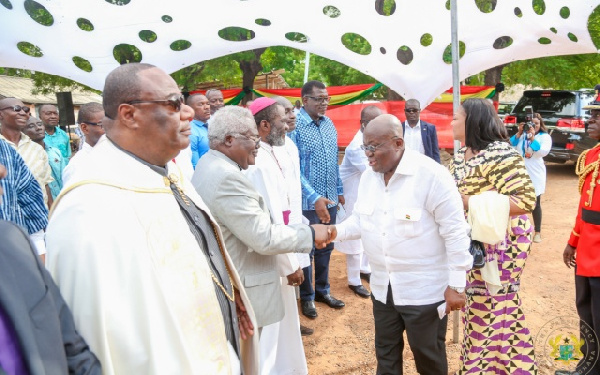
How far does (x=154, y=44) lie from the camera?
17.7 ft

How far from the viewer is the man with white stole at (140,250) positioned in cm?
126

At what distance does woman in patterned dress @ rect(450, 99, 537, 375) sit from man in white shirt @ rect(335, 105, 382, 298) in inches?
84.8

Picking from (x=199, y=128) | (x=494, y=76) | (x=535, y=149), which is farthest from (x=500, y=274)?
(x=494, y=76)

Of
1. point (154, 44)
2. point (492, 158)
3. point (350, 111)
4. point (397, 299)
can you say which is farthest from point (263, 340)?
point (350, 111)

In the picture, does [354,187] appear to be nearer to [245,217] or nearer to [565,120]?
[245,217]

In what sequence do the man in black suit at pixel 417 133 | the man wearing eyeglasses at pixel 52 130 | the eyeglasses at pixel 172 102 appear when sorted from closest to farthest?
the eyeglasses at pixel 172 102, the man in black suit at pixel 417 133, the man wearing eyeglasses at pixel 52 130

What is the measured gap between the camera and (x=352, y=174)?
5473 mm

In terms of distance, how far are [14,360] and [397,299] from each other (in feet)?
6.70

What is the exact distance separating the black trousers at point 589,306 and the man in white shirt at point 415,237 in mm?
1173

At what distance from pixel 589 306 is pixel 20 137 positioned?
516 centimetres

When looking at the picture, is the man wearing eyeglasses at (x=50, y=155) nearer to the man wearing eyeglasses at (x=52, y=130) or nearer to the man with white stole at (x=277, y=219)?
the man wearing eyeglasses at (x=52, y=130)

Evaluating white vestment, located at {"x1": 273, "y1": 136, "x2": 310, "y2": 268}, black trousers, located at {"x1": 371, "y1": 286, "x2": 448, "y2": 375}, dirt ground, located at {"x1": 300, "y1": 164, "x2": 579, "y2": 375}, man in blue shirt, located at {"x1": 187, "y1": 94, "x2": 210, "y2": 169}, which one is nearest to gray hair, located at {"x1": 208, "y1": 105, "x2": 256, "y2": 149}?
white vestment, located at {"x1": 273, "y1": 136, "x2": 310, "y2": 268}

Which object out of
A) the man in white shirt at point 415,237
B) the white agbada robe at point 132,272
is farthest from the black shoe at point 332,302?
the white agbada robe at point 132,272

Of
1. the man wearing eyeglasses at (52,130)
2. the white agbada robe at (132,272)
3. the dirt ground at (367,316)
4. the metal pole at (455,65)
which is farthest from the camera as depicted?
the man wearing eyeglasses at (52,130)
